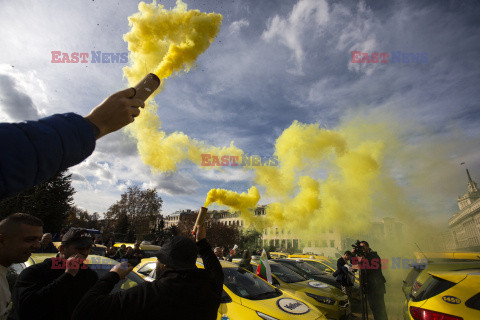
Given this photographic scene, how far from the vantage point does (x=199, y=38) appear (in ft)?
15.7

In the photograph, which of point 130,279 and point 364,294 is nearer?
point 130,279

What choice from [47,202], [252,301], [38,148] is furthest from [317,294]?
[47,202]

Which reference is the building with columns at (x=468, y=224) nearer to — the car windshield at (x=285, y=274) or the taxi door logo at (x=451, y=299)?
the car windshield at (x=285, y=274)

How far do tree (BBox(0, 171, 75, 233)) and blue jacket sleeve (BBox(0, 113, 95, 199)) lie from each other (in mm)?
26228

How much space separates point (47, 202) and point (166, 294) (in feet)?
109

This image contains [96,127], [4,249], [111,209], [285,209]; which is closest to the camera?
[96,127]

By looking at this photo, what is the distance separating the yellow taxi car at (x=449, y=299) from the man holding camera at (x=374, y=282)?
3.09 metres

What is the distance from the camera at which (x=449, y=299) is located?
356cm

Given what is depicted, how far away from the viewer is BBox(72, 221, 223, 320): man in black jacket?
1.74m

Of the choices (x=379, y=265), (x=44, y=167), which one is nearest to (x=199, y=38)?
(x=44, y=167)

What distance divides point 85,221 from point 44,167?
303 feet

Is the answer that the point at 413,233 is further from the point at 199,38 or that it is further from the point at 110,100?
the point at 110,100

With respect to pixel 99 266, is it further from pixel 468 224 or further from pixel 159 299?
pixel 468 224

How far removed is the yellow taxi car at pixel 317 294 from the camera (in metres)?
6.76
